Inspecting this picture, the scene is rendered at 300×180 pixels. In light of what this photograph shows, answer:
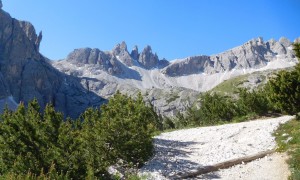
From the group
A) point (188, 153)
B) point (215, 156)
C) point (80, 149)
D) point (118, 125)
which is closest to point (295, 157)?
point (215, 156)

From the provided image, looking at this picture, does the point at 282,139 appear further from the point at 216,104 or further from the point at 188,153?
the point at 216,104

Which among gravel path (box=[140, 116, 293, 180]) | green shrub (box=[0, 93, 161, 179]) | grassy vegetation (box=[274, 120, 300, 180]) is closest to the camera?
grassy vegetation (box=[274, 120, 300, 180])

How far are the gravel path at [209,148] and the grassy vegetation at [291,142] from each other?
0.71 metres

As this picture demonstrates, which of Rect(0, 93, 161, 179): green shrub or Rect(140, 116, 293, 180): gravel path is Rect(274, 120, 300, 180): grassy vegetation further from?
Rect(0, 93, 161, 179): green shrub

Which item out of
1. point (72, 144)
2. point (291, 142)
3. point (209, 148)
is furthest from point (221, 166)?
point (72, 144)

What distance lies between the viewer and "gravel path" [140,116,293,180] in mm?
21406

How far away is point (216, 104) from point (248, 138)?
34.0 meters

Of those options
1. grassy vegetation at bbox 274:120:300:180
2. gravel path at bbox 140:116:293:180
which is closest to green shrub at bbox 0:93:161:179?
gravel path at bbox 140:116:293:180

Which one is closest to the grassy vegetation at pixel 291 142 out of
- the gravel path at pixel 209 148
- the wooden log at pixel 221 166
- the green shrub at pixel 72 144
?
the gravel path at pixel 209 148

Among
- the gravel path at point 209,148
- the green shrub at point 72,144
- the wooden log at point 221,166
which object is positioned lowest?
the wooden log at point 221,166

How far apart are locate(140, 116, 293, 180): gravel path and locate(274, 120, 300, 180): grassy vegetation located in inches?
28.0

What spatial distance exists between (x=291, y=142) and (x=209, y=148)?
5712 mm

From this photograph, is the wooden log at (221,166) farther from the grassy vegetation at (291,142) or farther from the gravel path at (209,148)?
the grassy vegetation at (291,142)

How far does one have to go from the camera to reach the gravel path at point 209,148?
2141 centimetres
